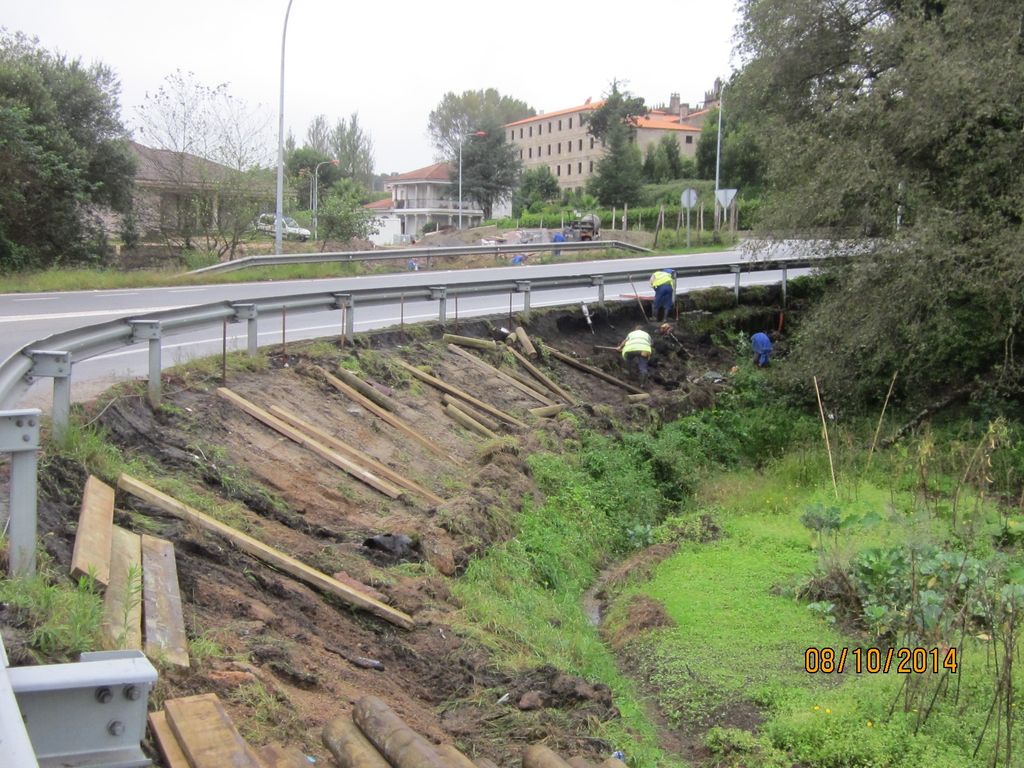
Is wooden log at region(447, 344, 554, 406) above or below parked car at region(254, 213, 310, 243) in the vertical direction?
below

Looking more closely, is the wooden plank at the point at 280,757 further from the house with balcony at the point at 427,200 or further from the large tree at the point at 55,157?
the house with balcony at the point at 427,200

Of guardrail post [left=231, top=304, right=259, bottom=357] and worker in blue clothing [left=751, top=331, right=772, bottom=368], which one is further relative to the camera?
worker in blue clothing [left=751, top=331, right=772, bottom=368]

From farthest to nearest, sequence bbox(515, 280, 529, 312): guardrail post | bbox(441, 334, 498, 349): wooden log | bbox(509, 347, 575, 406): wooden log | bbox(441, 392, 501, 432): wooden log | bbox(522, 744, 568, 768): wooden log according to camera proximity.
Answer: bbox(515, 280, 529, 312): guardrail post, bbox(509, 347, 575, 406): wooden log, bbox(441, 334, 498, 349): wooden log, bbox(441, 392, 501, 432): wooden log, bbox(522, 744, 568, 768): wooden log

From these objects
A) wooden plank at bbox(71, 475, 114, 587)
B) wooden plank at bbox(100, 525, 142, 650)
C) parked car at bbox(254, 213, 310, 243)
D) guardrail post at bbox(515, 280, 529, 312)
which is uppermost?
parked car at bbox(254, 213, 310, 243)

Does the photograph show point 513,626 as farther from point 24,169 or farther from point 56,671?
point 24,169

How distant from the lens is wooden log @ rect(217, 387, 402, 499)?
376 inches

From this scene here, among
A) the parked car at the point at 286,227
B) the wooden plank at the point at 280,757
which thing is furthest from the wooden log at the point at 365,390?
the parked car at the point at 286,227

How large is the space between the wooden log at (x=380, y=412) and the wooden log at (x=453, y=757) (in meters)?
6.52

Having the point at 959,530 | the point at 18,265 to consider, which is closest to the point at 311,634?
the point at 959,530

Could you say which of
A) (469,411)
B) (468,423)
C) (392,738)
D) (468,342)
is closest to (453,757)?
(392,738)

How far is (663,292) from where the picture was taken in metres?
20.2

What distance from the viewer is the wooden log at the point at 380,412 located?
11.5 meters

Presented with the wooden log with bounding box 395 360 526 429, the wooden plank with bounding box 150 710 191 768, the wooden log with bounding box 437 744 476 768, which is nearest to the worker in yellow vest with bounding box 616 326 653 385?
the wooden log with bounding box 395 360 526 429

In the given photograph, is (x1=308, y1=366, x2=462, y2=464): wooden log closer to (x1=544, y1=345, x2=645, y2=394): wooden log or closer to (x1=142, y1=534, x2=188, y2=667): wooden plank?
(x1=142, y1=534, x2=188, y2=667): wooden plank
